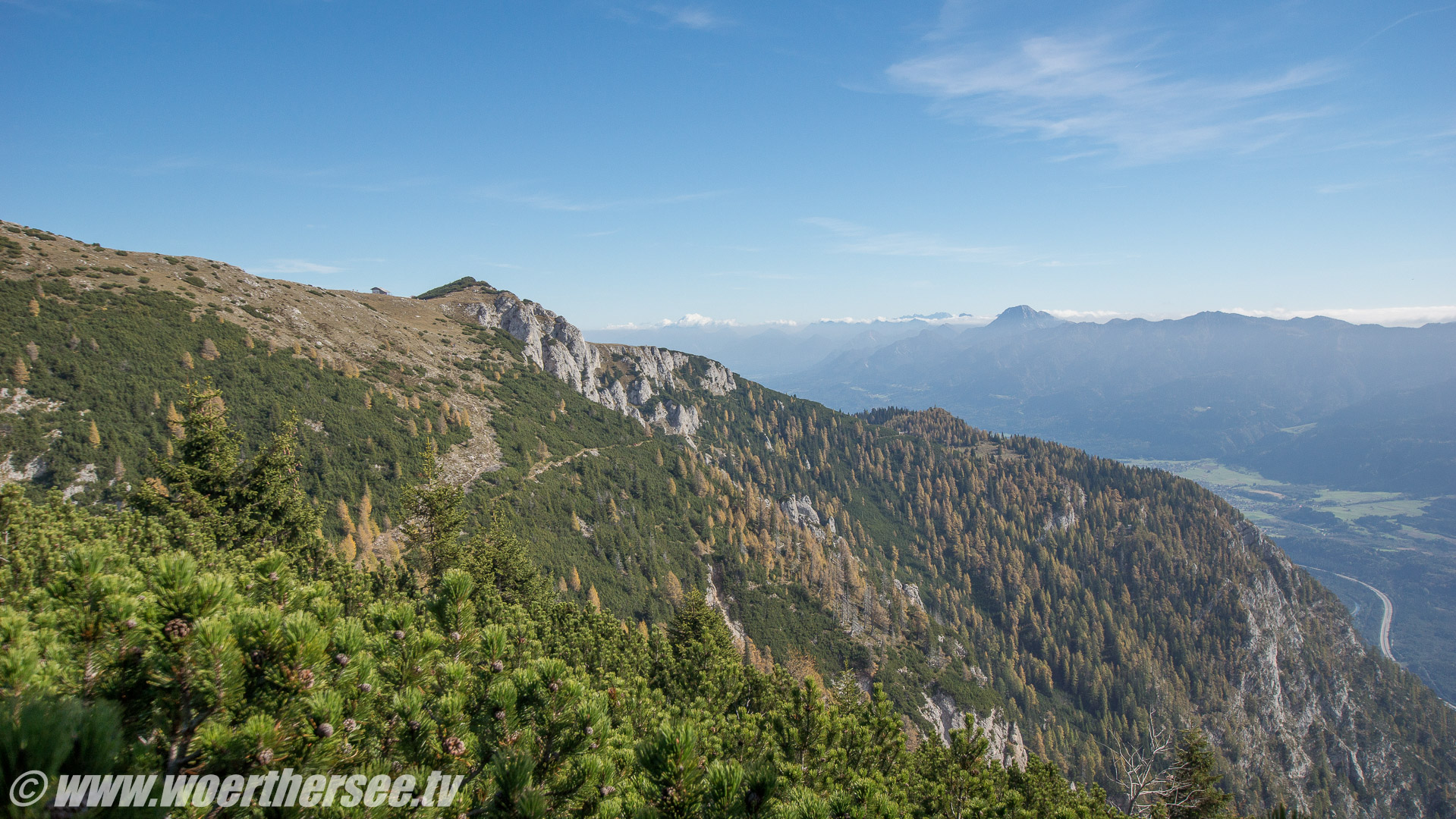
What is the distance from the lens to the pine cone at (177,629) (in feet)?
14.8

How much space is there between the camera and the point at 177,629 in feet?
14.9

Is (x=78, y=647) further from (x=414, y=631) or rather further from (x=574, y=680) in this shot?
(x=574, y=680)

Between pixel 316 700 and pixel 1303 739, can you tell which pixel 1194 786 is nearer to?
pixel 316 700

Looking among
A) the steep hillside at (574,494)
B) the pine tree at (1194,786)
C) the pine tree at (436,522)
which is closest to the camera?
the pine tree at (1194,786)

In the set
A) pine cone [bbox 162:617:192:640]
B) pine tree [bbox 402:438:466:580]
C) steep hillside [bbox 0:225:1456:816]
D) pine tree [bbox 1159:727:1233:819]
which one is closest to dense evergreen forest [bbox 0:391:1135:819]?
pine cone [bbox 162:617:192:640]

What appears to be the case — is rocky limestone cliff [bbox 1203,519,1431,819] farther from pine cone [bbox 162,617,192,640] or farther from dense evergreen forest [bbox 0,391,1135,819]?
pine cone [bbox 162,617,192,640]

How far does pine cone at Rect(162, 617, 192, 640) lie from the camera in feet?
14.8

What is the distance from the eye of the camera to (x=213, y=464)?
29.2 metres

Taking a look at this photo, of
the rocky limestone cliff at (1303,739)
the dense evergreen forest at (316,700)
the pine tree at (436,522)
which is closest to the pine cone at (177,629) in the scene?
the dense evergreen forest at (316,700)

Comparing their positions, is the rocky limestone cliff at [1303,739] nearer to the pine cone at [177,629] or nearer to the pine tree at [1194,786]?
the pine tree at [1194,786]

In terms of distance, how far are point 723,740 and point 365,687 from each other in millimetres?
13800

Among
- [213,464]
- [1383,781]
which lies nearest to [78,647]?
[213,464]

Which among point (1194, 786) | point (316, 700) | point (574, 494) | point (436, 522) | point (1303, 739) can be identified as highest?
point (316, 700)

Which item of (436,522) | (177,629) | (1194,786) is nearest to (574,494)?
(436,522)
